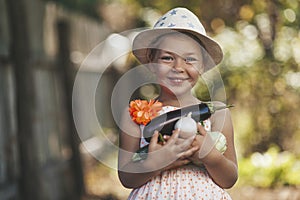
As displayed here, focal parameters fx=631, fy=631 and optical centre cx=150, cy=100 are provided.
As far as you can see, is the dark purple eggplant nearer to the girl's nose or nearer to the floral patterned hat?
the girl's nose

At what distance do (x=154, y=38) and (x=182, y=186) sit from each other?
0.59m

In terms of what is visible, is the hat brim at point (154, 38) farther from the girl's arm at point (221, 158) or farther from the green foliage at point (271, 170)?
the green foliage at point (271, 170)

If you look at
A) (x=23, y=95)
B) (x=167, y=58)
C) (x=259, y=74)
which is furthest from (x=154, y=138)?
(x=259, y=74)

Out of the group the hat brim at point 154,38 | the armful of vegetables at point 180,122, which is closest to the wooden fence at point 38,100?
the hat brim at point 154,38

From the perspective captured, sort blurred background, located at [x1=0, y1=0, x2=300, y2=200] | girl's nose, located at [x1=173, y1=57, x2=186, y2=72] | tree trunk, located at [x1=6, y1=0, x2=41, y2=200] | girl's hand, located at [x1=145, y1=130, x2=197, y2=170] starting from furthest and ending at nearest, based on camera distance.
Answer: blurred background, located at [x1=0, y1=0, x2=300, y2=200] < tree trunk, located at [x1=6, y1=0, x2=41, y2=200] < girl's nose, located at [x1=173, y1=57, x2=186, y2=72] < girl's hand, located at [x1=145, y1=130, x2=197, y2=170]

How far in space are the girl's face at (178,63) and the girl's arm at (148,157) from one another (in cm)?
21

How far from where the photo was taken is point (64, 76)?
7.58 meters

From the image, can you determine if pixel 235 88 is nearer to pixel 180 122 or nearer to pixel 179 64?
pixel 179 64

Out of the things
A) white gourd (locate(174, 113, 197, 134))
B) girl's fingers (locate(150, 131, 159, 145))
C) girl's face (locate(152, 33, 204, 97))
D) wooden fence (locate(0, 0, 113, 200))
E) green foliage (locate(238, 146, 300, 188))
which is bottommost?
green foliage (locate(238, 146, 300, 188))

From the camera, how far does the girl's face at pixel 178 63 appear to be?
236cm

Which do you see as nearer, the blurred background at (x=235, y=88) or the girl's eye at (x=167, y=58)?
the girl's eye at (x=167, y=58)

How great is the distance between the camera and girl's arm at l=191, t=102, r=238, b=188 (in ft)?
7.49

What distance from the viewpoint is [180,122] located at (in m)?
2.25

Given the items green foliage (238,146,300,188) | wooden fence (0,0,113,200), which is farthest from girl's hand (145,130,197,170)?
green foliage (238,146,300,188)
